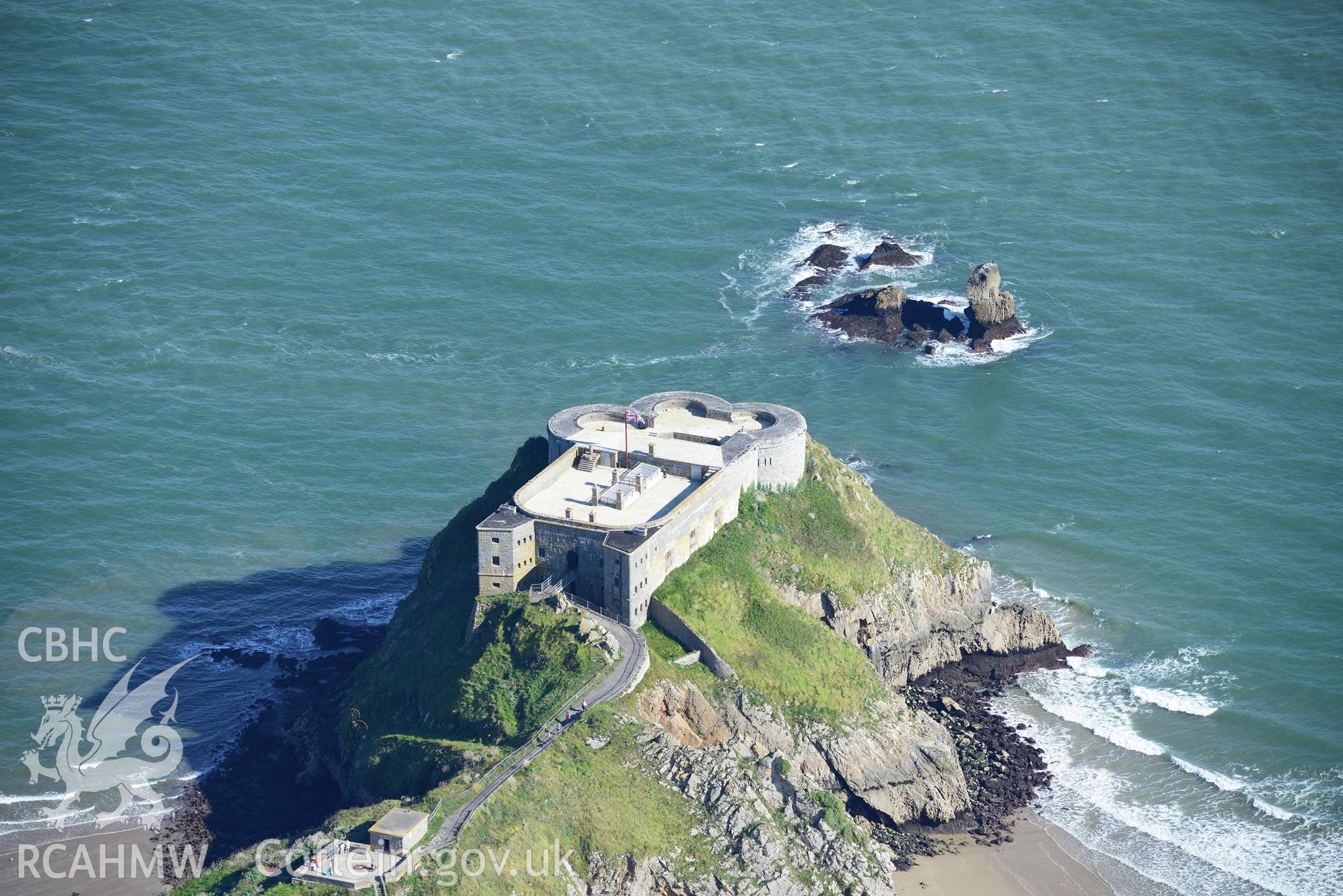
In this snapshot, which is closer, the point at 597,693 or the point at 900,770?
the point at 597,693

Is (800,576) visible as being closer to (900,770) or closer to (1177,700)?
(900,770)

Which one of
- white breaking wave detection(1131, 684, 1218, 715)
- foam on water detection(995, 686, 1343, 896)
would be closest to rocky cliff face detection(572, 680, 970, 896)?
foam on water detection(995, 686, 1343, 896)

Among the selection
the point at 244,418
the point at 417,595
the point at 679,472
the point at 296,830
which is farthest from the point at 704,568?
the point at 244,418

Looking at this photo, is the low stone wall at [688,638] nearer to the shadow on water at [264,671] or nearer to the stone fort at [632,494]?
the stone fort at [632,494]

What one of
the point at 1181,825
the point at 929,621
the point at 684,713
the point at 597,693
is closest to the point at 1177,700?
the point at 1181,825

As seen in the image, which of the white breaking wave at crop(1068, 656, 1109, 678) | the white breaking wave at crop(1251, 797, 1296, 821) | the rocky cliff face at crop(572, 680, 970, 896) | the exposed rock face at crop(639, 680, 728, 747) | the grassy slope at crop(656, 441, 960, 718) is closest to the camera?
the rocky cliff face at crop(572, 680, 970, 896)

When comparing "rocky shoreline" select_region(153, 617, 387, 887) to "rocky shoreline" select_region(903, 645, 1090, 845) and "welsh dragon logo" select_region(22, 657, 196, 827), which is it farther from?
"rocky shoreline" select_region(903, 645, 1090, 845)
